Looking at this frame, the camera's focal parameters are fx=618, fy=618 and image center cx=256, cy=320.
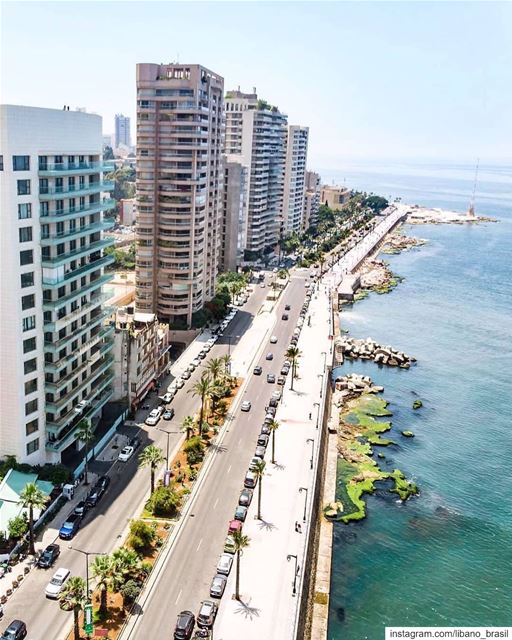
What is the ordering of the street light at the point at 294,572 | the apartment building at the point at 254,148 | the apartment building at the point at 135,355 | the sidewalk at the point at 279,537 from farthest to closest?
the apartment building at the point at 254,148, the apartment building at the point at 135,355, the street light at the point at 294,572, the sidewalk at the point at 279,537

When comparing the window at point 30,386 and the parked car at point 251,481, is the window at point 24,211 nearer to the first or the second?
the window at point 30,386

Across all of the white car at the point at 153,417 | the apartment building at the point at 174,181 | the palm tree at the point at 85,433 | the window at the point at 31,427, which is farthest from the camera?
the apartment building at the point at 174,181

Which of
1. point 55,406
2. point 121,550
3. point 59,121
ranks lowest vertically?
point 121,550

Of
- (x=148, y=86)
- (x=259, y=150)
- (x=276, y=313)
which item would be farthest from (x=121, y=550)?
(x=259, y=150)

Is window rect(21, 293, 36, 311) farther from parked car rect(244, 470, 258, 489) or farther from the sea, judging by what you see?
the sea

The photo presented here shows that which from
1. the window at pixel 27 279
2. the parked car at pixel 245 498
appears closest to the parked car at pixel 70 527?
the parked car at pixel 245 498

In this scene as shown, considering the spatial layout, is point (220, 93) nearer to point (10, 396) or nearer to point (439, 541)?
point (10, 396)
